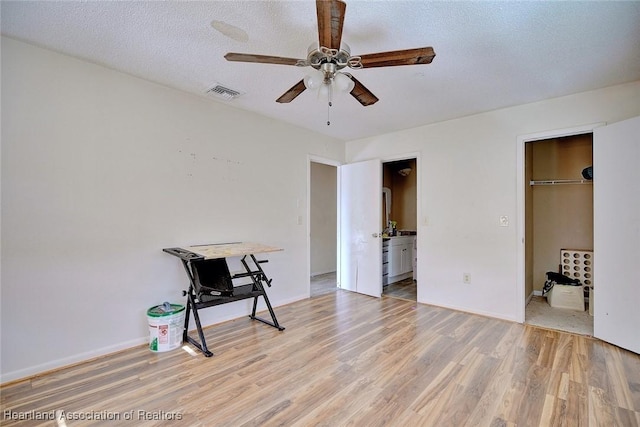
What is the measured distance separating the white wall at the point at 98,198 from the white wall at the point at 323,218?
2.42 m

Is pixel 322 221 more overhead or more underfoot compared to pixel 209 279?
more overhead

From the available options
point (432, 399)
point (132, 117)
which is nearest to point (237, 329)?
point (432, 399)

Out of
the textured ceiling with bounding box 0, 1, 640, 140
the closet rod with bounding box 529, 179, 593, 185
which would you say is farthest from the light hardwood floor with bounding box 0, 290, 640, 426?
the textured ceiling with bounding box 0, 1, 640, 140

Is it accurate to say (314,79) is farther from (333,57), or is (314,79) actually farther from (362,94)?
(362,94)

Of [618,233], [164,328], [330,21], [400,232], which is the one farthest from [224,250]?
[400,232]

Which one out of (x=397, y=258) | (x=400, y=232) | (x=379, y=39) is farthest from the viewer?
(x=400, y=232)

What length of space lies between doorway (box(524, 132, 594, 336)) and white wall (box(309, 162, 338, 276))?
3291mm

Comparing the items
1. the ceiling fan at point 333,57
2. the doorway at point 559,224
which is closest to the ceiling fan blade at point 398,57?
the ceiling fan at point 333,57

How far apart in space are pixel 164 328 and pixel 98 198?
1234 mm

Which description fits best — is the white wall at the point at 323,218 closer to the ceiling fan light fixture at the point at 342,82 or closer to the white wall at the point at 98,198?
the white wall at the point at 98,198

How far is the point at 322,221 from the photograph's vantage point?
19.9 feet

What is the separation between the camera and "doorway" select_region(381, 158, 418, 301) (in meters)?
5.00

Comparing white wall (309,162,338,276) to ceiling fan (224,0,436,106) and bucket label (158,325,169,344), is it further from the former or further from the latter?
ceiling fan (224,0,436,106)

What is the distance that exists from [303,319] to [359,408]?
162 centimetres
